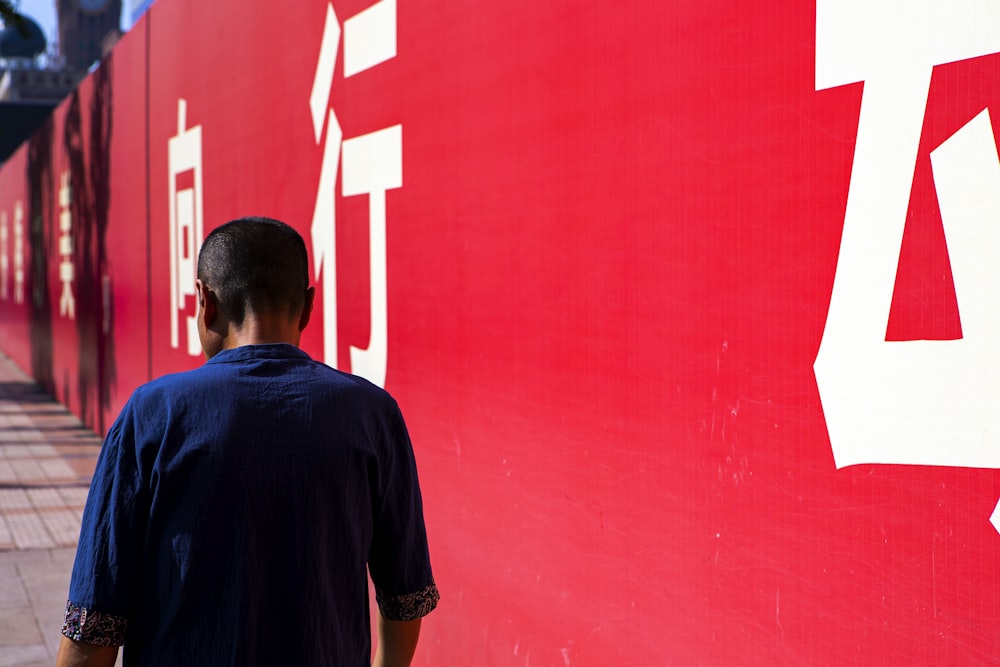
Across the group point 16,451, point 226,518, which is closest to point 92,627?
point 226,518

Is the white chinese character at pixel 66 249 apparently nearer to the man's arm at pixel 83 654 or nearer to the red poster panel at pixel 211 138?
the red poster panel at pixel 211 138

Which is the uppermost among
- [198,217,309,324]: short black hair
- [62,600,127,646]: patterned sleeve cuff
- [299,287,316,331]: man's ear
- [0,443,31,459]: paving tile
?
[198,217,309,324]: short black hair

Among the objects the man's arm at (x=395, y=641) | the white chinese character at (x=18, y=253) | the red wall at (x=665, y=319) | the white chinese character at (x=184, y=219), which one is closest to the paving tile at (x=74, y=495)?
the white chinese character at (x=184, y=219)

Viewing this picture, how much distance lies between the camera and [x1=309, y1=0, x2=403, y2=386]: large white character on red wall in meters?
3.99

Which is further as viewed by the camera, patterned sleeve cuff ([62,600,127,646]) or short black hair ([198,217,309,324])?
short black hair ([198,217,309,324])

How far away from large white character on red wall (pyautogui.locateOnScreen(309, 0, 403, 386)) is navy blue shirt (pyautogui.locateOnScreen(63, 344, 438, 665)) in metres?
2.31

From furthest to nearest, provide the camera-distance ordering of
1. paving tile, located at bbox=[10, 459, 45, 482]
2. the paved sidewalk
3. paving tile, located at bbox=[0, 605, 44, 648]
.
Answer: paving tile, located at bbox=[10, 459, 45, 482], the paved sidewalk, paving tile, located at bbox=[0, 605, 44, 648]

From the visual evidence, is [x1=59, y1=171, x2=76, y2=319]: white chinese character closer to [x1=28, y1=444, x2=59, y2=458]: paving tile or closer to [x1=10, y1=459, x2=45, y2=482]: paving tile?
[x1=28, y1=444, x2=59, y2=458]: paving tile

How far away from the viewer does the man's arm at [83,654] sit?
5.24ft

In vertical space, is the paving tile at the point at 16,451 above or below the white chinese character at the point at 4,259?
below

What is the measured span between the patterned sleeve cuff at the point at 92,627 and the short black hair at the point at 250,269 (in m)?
0.46

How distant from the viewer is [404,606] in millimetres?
1812

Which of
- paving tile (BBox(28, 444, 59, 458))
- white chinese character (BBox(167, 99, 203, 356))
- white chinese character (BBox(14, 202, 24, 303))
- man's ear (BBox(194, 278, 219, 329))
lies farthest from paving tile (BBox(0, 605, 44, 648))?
white chinese character (BBox(14, 202, 24, 303))

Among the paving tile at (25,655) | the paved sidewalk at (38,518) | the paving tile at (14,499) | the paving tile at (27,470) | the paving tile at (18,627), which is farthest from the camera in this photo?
the paving tile at (27,470)
